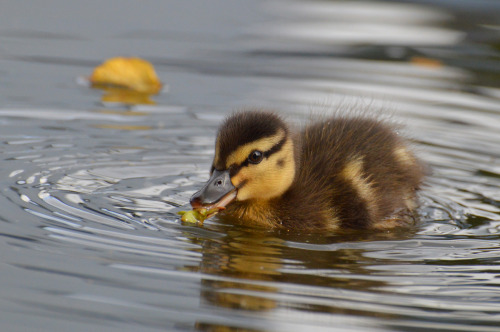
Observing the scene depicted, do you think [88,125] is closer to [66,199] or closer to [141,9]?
[66,199]

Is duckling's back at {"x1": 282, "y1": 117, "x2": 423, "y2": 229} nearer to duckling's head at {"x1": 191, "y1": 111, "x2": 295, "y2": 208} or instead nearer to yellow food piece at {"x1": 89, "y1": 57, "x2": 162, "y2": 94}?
duckling's head at {"x1": 191, "y1": 111, "x2": 295, "y2": 208}

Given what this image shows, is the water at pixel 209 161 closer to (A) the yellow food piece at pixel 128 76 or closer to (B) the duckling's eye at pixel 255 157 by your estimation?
(A) the yellow food piece at pixel 128 76

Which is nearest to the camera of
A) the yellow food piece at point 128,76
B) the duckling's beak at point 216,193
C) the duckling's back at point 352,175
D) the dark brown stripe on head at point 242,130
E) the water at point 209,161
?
the water at point 209,161

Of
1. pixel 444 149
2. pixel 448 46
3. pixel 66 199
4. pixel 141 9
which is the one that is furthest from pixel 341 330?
pixel 141 9

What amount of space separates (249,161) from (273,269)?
3.10 ft

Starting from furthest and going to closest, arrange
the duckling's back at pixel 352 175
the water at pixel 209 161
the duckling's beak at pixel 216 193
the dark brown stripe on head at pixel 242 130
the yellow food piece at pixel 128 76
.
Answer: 1. the yellow food piece at pixel 128 76
2. the duckling's back at pixel 352 175
3. the dark brown stripe on head at pixel 242 130
4. the duckling's beak at pixel 216 193
5. the water at pixel 209 161

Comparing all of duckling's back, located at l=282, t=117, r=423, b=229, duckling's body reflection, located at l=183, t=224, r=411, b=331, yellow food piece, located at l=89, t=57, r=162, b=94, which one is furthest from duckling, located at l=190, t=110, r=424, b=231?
yellow food piece, located at l=89, t=57, r=162, b=94

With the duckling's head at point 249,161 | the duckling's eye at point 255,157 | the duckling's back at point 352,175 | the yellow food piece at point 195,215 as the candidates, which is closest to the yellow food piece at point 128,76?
the duckling's back at point 352,175

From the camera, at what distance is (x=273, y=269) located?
4.27m

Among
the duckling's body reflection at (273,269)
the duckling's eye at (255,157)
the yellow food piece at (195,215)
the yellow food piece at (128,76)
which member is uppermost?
the yellow food piece at (128,76)

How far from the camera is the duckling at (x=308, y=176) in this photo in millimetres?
5031

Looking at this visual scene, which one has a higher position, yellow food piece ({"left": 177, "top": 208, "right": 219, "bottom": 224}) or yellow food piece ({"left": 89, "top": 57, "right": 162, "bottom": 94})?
yellow food piece ({"left": 89, "top": 57, "right": 162, "bottom": 94})

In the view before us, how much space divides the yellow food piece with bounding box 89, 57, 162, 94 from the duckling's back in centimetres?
277

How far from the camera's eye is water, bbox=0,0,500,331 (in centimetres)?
374
